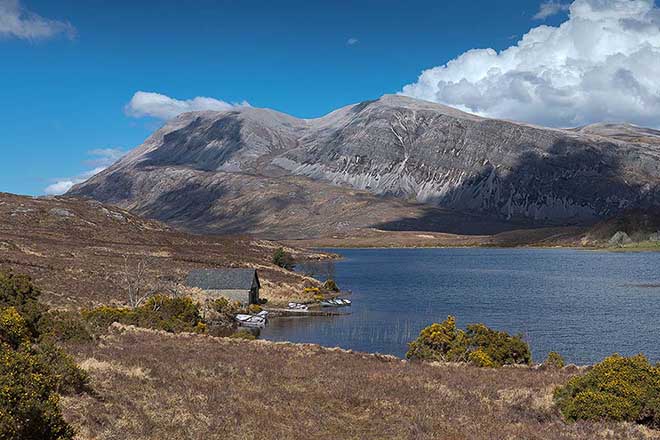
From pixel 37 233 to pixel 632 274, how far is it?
124 m

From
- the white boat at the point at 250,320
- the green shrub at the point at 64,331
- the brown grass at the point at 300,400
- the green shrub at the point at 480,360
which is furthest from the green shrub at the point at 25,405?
the white boat at the point at 250,320

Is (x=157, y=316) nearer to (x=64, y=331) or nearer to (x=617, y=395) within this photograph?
(x=64, y=331)

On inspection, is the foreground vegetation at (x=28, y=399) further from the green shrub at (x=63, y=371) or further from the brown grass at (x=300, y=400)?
the brown grass at (x=300, y=400)

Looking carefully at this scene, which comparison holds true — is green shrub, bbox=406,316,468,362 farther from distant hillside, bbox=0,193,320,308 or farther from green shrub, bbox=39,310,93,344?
distant hillside, bbox=0,193,320,308

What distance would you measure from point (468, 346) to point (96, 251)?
78252 mm

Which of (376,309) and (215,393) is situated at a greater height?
(215,393)

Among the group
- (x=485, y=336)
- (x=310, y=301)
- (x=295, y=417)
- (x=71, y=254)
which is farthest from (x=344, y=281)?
(x=295, y=417)

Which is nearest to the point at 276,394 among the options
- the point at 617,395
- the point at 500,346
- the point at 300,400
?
the point at 300,400

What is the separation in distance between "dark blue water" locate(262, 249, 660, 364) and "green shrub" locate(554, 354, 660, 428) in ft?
103

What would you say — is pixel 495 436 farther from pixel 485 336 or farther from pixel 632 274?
pixel 632 274

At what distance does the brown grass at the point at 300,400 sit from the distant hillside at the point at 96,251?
3962 cm

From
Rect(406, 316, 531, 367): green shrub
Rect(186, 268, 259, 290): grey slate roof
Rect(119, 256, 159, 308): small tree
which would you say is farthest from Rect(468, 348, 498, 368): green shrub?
Rect(186, 268, 259, 290): grey slate roof

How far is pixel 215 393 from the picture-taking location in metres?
21.5

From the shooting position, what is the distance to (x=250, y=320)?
245 feet
